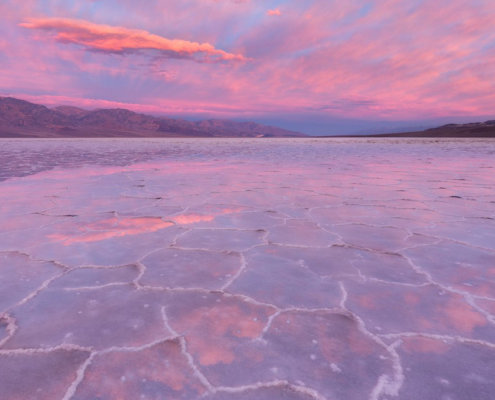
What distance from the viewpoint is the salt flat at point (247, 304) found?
82 centimetres

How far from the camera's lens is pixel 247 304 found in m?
1.19

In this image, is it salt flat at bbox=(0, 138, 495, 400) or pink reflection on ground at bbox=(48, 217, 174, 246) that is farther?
pink reflection on ground at bbox=(48, 217, 174, 246)

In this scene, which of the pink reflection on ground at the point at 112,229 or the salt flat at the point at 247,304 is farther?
the pink reflection on ground at the point at 112,229

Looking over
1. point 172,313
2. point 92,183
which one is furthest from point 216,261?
point 92,183

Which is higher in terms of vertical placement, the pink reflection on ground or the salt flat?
the salt flat

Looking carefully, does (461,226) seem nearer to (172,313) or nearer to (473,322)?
(473,322)

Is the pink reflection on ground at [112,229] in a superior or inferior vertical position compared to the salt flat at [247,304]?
inferior

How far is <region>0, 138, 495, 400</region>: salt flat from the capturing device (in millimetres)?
824

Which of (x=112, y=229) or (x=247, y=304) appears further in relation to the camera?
(x=112, y=229)

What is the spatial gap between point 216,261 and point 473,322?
1.02 meters

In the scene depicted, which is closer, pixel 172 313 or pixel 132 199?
pixel 172 313

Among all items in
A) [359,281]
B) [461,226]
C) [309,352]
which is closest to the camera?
[309,352]

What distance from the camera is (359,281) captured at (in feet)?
4.49

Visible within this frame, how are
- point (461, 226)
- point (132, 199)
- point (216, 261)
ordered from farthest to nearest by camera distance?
point (132, 199) < point (461, 226) < point (216, 261)
